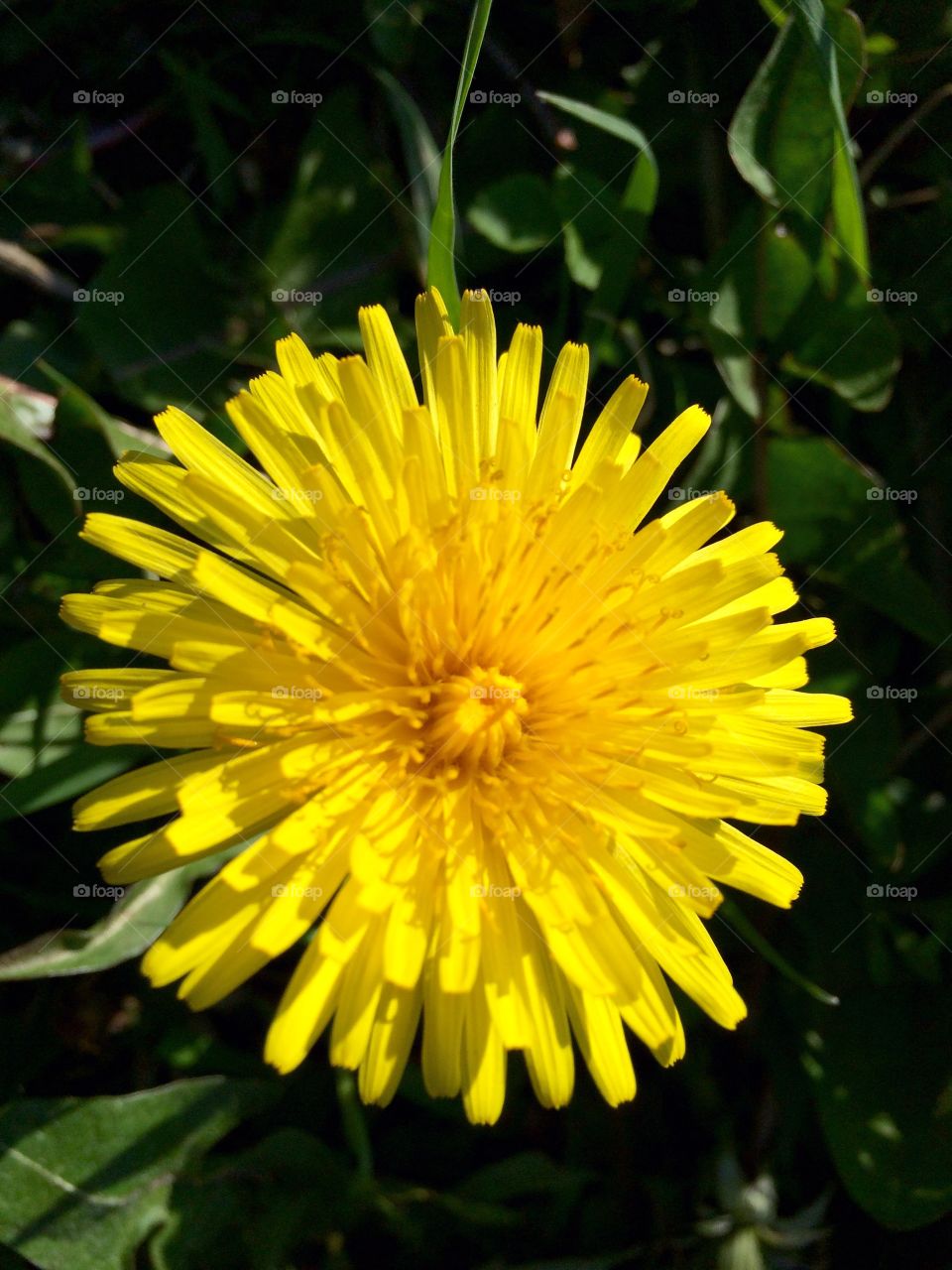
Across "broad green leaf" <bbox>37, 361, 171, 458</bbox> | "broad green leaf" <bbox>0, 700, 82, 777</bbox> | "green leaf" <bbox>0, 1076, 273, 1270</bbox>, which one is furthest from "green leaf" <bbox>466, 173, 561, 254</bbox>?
"green leaf" <bbox>0, 1076, 273, 1270</bbox>

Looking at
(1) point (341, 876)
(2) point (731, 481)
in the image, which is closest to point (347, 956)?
(1) point (341, 876)

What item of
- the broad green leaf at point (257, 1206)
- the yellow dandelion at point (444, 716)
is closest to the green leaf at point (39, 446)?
the yellow dandelion at point (444, 716)

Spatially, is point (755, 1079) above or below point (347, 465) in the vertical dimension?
below

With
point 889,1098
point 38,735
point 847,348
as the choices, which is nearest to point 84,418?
point 38,735

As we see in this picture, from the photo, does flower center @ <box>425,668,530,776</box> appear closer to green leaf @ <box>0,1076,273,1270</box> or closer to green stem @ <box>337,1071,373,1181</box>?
green leaf @ <box>0,1076,273,1270</box>

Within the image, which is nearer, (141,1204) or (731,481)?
(141,1204)

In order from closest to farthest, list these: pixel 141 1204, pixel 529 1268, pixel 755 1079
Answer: pixel 141 1204
pixel 529 1268
pixel 755 1079

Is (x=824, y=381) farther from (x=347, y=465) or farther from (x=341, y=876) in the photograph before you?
(x=341, y=876)
